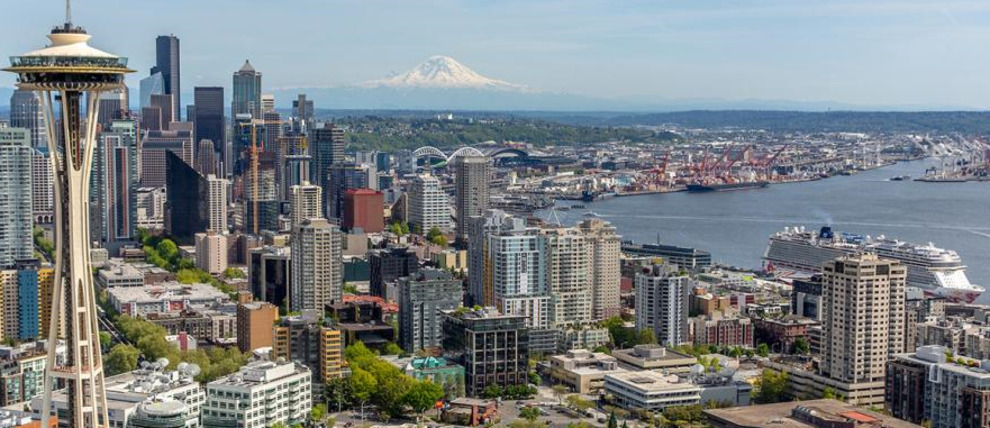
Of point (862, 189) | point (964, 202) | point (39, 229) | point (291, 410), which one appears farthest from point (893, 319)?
point (862, 189)

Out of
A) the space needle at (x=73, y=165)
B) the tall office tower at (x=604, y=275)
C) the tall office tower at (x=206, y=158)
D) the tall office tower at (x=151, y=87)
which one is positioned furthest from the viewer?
the tall office tower at (x=151, y=87)

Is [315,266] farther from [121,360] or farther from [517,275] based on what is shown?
[121,360]

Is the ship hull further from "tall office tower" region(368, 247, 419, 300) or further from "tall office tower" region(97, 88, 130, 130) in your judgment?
"tall office tower" region(368, 247, 419, 300)

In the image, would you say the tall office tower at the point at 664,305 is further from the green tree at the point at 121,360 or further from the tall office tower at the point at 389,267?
the green tree at the point at 121,360

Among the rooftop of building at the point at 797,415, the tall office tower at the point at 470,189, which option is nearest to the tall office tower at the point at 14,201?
the tall office tower at the point at 470,189

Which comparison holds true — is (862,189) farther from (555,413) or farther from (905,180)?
(555,413)
